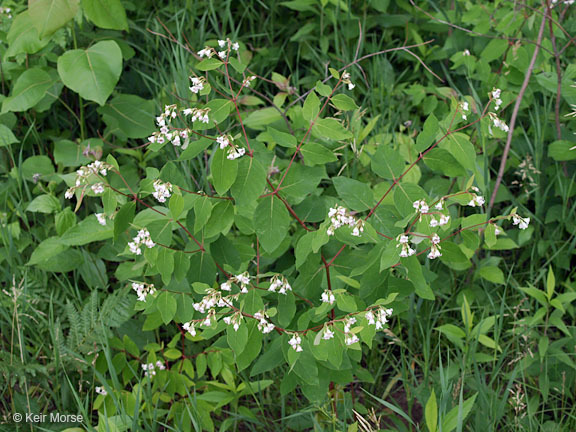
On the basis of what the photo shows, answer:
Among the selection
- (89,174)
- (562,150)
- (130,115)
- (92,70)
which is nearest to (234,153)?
(89,174)

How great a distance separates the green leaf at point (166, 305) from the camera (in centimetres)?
157

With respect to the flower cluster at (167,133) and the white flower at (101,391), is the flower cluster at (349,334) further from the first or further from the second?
the white flower at (101,391)

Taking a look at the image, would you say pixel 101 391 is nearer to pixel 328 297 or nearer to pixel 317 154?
pixel 328 297

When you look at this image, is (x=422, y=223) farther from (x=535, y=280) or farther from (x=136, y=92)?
(x=136, y=92)

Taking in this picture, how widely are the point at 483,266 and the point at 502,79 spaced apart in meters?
0.86

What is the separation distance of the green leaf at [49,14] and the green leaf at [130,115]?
47 centimetres

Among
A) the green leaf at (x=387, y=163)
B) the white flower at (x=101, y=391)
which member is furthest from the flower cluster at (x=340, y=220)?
the white flower at (x=101, y=391)

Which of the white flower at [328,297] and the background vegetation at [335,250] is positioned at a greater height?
the white flower at [328,297]

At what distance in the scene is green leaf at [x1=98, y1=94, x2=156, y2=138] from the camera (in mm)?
2531

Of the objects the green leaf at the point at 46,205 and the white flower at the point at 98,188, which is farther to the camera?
the green leaf at the point at 46,205

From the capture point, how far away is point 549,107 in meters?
2.43

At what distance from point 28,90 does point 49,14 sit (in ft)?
1.26

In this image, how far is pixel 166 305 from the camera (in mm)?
1583

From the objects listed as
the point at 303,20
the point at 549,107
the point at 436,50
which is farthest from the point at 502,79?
the point at 303,20
